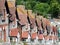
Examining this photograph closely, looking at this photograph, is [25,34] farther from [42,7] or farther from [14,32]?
[42,7]

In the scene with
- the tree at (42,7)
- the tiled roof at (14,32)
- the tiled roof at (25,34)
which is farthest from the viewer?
the tree at (42,7)

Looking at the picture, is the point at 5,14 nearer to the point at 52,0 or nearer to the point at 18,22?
the point at 18,22

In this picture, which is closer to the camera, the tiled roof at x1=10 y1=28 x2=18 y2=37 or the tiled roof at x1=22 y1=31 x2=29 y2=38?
the tiled roof at x1=10 y1=28 x2=18 y2=37

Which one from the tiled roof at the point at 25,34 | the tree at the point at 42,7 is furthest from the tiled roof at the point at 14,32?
Result: the tree at the point at 42,7

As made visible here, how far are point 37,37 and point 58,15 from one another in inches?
2790

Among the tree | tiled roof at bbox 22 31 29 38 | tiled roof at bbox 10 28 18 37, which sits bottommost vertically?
the tree

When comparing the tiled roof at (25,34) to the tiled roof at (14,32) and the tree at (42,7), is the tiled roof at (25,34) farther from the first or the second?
the tree at (42,7)

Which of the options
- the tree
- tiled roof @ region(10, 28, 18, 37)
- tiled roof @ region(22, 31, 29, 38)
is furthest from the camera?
the tree

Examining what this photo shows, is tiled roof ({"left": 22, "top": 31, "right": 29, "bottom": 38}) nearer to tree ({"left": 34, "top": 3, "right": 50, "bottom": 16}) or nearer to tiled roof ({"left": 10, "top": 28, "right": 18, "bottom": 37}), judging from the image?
tiled roof ({"left": 10, "top": 28, "right": 18, "bottom": 37})

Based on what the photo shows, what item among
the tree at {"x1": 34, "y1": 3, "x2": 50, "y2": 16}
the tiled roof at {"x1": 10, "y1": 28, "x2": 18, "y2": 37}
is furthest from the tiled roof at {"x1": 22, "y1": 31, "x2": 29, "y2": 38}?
the tree at {"x1": 34, "y1": 3, "x2": 50, "y2": 16}

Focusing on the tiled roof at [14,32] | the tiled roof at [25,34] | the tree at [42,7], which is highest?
the tiled roof at [14,32]

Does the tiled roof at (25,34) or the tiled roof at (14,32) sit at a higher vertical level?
the tiled roof at (14,32)

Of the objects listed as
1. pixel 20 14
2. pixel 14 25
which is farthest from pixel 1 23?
pixel 20 14

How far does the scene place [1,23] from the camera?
1342 inches
